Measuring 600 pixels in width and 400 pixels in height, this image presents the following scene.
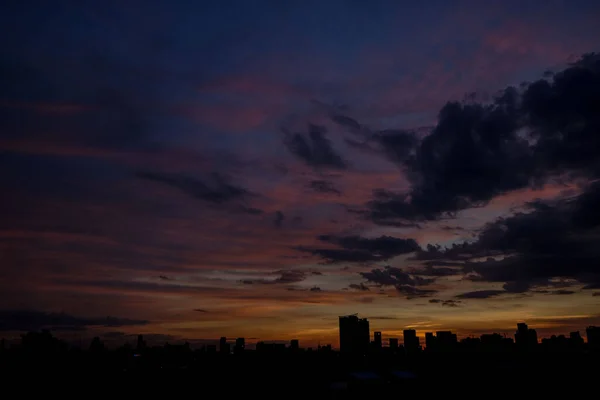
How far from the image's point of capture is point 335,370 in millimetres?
138375

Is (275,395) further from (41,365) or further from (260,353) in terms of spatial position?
(260,353)

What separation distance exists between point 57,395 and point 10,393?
7.14 m

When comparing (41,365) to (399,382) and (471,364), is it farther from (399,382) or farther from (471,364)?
(471,364)

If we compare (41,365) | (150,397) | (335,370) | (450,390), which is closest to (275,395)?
(150,397)

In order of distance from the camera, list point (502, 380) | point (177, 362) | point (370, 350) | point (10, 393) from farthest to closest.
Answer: point (370, 350), point (177, 362), point (502, 380), point (10, 393)

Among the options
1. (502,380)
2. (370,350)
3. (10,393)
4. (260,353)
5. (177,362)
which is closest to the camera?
(10,393)

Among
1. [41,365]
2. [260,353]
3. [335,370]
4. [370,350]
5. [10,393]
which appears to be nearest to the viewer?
[10,393]

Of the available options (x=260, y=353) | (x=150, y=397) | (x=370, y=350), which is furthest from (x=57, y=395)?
(x=370, y=350)

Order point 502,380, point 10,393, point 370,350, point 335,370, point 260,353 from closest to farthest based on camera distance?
point 10,393 < point 502,380 < point 335,370 < point 260,353 < point 370,350

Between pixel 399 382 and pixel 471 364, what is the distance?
29005 mm

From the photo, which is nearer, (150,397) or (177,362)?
(150,397)

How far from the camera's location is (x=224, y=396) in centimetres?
9688

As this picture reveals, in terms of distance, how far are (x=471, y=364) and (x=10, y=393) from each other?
94565mm

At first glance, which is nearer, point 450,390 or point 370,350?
point 450,390
